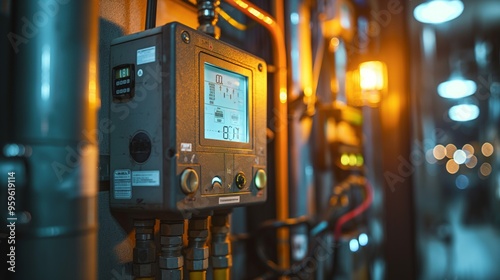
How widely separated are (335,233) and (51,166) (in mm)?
1059

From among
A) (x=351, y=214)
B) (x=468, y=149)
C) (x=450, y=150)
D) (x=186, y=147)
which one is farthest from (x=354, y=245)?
(x=468, y=149)

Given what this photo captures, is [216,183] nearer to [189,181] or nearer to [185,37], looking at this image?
[189,181]

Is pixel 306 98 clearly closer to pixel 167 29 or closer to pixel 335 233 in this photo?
pixel 335 233

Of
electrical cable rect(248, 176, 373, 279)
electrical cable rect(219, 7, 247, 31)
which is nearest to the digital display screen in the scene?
electrical cable rect(219, 7, 247, 31)

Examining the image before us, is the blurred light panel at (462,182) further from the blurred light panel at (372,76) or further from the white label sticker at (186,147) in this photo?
the white label sticker at (186,147)

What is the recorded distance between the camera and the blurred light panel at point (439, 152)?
7.10 ft

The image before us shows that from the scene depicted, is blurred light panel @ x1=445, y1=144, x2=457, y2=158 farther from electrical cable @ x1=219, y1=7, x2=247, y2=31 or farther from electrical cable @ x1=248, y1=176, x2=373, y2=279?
electrical cable @ x1=219, y1=7, x2=247, y2=31

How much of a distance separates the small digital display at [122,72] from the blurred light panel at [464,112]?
2036 millimetres

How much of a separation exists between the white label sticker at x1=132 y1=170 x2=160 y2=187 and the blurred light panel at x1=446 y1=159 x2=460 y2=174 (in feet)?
6.57

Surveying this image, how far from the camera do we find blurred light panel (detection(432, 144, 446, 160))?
2.16 metres

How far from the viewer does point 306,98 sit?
1.26 metres

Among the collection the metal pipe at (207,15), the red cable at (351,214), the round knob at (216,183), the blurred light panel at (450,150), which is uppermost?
the metal pipe at (207,15)

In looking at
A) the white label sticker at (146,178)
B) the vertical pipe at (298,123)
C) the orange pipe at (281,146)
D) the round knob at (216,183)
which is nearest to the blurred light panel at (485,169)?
the vertical pipe at (298,123)

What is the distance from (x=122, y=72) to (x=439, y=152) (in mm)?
1900
